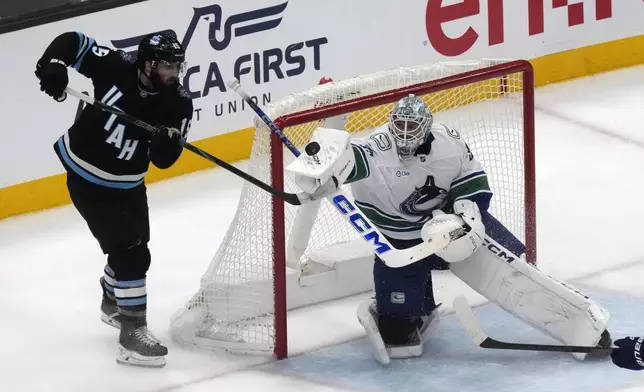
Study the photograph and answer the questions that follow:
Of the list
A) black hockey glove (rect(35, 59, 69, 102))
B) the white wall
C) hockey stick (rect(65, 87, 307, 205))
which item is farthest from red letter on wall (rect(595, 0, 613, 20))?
black hockey glove (rect(35, 59, 69, 102))

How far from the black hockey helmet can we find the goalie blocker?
1.68ft

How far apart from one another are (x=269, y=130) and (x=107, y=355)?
3.21ft

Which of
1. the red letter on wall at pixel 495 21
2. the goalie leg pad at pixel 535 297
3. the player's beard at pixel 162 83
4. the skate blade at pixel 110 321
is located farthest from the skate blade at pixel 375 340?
the red letter on wall at pixel 495 21

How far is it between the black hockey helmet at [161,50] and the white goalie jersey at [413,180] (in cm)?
68

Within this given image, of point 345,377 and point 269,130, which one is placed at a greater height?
point 269,130

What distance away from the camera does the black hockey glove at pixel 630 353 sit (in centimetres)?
476

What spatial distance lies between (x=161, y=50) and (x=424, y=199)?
1.03 m

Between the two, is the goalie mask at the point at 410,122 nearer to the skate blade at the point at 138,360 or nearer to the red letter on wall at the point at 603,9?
the skate blade at the point at 138,360

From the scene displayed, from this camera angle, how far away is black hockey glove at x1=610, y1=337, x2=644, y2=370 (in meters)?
4.76

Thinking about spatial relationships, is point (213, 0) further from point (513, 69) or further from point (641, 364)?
point (641, 364)

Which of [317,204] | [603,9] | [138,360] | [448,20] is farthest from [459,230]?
[603,9]

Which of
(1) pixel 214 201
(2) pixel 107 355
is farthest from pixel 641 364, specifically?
(1) pixel 214 201

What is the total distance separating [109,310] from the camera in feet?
19.2

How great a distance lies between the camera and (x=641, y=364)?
476cm
